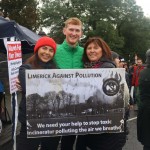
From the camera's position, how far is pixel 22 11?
2797 centimetres

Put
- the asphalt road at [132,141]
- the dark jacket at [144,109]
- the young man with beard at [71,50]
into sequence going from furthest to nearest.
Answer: the asphalt road at [132,141], the dark jacket at [144,109], the young man with beard at [71,50]

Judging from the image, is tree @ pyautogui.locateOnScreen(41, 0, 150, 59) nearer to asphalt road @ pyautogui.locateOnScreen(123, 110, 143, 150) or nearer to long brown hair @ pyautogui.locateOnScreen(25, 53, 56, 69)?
asphalt road @ pyautogui.locateOnScreen(123, 110, 143, 150)

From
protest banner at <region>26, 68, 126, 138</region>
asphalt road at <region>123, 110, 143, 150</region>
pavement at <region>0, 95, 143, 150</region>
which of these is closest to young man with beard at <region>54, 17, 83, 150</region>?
protest banner at <region>26, 68, 126, 138</region>

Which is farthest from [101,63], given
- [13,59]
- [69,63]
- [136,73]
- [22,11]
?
[22,11]

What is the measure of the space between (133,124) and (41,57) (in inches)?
256

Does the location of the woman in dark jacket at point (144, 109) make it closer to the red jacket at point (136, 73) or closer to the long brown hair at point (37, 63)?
the long brown hair at point (37, 63)

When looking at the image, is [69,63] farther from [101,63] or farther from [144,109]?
[144,109]

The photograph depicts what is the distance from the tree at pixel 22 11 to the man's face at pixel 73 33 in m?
23.2

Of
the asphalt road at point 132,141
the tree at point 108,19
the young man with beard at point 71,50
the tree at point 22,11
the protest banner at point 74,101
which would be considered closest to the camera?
the protest banner at point 74,101

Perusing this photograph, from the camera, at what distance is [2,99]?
8.48 metres

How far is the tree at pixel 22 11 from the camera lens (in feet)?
89.6

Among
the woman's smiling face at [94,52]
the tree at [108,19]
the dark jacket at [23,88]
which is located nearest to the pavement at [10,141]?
the dark jacket at [23,88]

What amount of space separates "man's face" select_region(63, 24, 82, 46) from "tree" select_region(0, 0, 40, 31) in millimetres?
23206

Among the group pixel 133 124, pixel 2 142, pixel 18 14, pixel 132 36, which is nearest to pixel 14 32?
pixel 2 142
